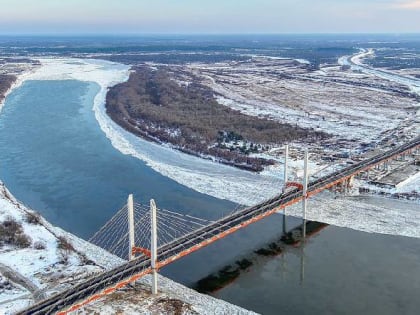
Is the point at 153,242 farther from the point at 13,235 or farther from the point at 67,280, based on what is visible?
the point at 13,235

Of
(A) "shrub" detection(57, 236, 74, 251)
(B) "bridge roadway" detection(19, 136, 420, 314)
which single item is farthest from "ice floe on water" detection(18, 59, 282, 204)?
(A) "shrub" detection(57, 236, 74, 251)

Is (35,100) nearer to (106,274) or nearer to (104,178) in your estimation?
(104,178)

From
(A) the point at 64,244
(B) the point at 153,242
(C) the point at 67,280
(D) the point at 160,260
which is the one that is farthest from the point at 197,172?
(B) the point at 153,242

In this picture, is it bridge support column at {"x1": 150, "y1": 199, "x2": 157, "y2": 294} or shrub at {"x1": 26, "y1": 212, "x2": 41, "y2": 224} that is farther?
shrub at {"x1": 26, "y1": 212, "x2": 41, "y2": 224}

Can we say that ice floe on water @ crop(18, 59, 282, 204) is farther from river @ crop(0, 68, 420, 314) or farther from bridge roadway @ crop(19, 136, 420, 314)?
bridge roadway @ crop(19, 136, 420, 314)

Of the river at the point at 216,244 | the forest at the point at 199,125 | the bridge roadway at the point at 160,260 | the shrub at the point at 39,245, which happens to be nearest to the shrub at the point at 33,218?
the river at the point at 216,244
